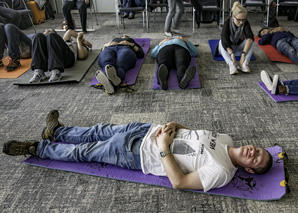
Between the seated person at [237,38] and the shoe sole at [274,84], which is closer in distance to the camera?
the shoe sole at [274,84]

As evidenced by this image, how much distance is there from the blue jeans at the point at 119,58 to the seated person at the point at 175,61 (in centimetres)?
33

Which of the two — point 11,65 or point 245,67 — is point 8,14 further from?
point 245,67

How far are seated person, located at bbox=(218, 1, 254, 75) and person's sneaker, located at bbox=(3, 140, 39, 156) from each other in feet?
7.01

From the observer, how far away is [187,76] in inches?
97.9

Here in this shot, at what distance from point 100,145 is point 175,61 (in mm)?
1553

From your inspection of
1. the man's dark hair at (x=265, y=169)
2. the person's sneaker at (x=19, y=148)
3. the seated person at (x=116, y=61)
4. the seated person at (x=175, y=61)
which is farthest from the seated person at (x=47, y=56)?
Result: the man's dark hair at (x=265, y=169)

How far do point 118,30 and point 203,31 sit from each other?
1.58m

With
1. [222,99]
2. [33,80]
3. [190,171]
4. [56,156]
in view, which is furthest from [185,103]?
[33,80]

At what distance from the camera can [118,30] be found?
15.8ft

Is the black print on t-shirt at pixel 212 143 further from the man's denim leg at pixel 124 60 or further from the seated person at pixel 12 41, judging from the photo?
the seated person at pixel 12 41

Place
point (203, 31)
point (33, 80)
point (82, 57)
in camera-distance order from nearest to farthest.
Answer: point (33, 80) → point (82, 57) → point (203, 31)

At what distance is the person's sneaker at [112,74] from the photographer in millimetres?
2469

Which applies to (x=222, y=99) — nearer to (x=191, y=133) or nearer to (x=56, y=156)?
(x=191, y=133)

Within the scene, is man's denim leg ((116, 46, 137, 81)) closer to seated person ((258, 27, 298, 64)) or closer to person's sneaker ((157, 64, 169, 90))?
person's sneaker ((157, 64, 169, 90))
